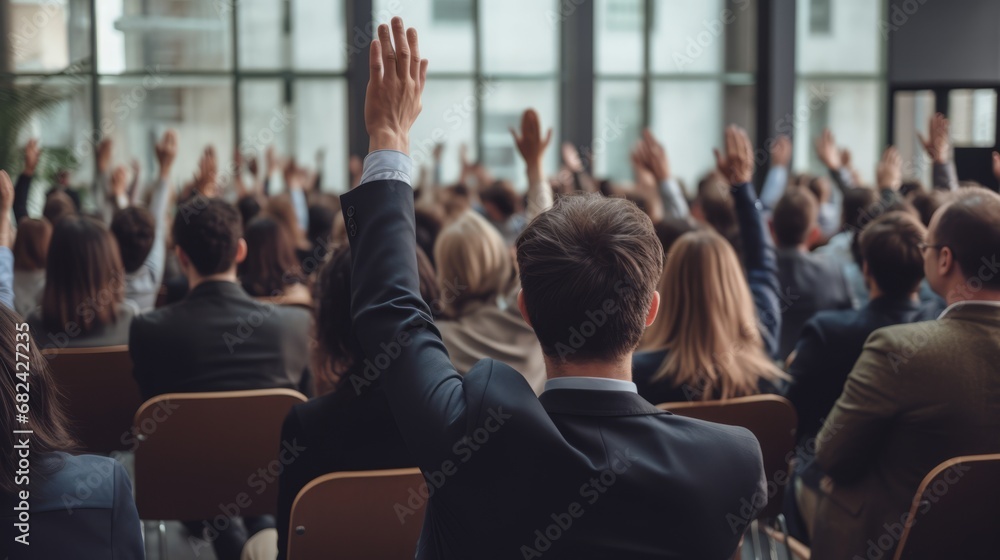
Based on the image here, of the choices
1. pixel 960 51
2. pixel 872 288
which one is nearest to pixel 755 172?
pixel 960 51

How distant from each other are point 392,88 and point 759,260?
2.43m

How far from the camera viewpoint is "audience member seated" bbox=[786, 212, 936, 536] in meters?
2.98

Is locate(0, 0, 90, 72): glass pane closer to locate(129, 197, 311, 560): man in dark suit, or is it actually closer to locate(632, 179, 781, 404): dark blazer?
locate(129, 197, 311, 560): man in dark suit

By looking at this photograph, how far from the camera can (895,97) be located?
11.8 m

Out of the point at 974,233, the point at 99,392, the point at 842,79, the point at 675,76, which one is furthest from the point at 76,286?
the point at 842,79

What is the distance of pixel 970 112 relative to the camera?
1134 cm

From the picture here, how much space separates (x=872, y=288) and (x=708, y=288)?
611 millimetres

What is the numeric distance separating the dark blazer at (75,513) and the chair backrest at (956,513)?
58.0 inches

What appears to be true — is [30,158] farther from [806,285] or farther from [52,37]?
[52,37]

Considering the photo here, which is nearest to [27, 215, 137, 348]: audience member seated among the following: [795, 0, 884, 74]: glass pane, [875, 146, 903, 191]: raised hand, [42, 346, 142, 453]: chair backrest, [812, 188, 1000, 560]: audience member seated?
[42, 346, 142, 453]: chair backrest

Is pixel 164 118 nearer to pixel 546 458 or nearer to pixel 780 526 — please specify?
pixel 780 526

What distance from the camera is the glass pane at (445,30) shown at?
40.4 feet

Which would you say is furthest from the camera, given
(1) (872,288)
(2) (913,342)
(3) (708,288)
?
(1) (872,288)

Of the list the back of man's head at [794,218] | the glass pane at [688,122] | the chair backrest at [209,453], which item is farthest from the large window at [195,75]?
the chair backrest at [209,453]
